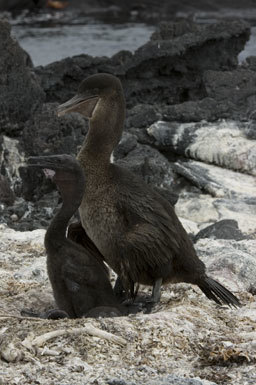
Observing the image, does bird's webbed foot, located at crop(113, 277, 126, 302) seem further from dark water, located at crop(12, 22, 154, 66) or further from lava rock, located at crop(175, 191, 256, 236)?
dark water, located at crop(12, 22, 154, 66)

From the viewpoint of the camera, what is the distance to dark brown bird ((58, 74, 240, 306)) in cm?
632

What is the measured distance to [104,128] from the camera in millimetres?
6945

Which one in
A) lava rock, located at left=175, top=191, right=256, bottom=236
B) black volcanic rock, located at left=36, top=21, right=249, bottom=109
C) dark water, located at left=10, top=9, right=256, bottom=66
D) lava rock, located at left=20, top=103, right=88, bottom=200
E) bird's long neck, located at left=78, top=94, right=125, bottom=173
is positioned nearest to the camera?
bird's long neck, located at left=78, top=94, right=125, bottom=173

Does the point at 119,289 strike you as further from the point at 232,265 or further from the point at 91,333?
the point at 91,333

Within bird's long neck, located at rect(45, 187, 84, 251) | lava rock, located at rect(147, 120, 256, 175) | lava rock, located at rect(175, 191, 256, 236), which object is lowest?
lava rock, located at rect(175, 191, 256, 236)

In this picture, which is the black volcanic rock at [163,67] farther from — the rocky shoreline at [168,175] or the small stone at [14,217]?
the small stone at [14,217]

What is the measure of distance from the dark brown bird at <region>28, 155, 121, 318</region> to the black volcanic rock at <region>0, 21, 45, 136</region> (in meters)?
6.18

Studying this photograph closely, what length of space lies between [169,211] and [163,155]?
5.50m

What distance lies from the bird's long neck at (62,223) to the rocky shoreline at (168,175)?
52 centimetres

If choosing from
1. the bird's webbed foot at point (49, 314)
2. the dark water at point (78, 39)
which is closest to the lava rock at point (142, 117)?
the bird's webbed foot at point (49, 314)

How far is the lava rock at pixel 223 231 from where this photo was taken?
9.11 meters

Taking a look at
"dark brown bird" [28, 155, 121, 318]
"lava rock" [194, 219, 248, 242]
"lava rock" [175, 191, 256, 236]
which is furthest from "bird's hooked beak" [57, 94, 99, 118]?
"lava rock" [175, 191, 256, 236]

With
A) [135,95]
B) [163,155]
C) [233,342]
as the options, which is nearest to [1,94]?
[163,155]

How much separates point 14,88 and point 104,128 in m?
5.79
